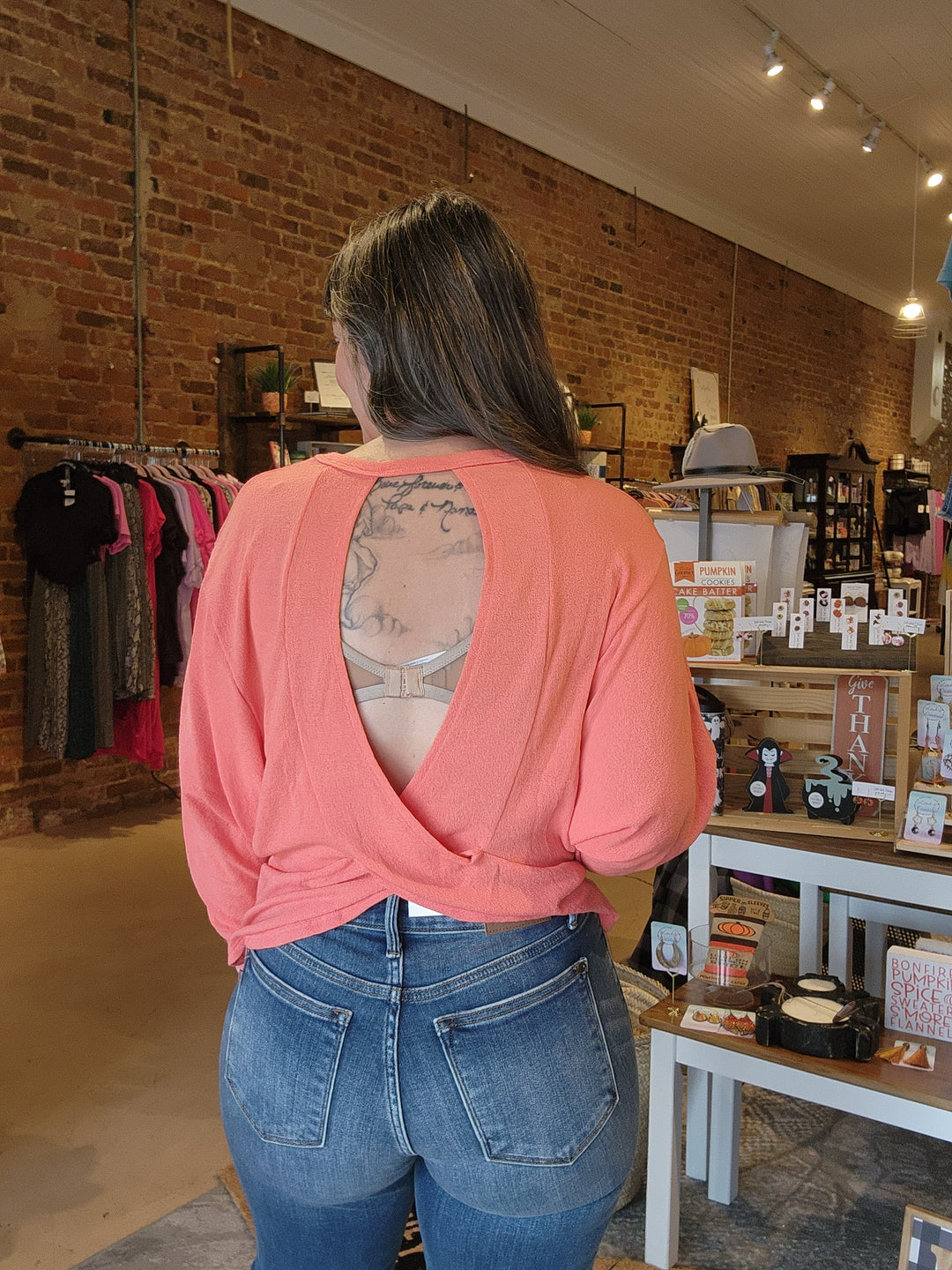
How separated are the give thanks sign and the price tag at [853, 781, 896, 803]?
0.7 inches

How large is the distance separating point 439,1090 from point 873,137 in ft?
26.8

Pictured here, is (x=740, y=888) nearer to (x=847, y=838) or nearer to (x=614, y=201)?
(x=847, y=838)

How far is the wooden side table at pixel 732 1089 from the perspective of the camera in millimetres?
1793

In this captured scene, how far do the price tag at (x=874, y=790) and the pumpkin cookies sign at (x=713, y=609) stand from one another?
355 mm

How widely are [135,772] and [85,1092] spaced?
2.73m

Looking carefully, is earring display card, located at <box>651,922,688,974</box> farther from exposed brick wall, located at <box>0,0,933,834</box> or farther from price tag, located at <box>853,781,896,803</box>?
exposed brick wall, located at <box>0,0,933,834</box>

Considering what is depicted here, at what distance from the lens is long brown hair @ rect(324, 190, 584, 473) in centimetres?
100

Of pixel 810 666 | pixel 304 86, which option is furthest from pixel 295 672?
pixel 304 86

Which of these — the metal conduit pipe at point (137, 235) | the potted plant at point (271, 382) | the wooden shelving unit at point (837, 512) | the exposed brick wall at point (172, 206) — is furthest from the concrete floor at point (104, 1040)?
the wooden shelving unit at point (837, 512)

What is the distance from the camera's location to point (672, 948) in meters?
2.16

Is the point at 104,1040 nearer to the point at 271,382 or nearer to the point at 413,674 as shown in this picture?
the point at 413,674

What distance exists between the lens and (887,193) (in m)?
9.29

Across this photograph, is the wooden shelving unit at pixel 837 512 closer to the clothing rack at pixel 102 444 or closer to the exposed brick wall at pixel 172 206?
the exposed brick wall at pixel 172 206

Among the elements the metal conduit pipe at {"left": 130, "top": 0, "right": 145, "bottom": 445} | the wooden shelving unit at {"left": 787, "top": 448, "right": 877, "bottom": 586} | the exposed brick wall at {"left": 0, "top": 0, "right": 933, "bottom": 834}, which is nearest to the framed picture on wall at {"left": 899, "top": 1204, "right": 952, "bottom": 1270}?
the exposed brick wall at {"left": 0, "top": 0, "right": 933, "bottom": 834}
